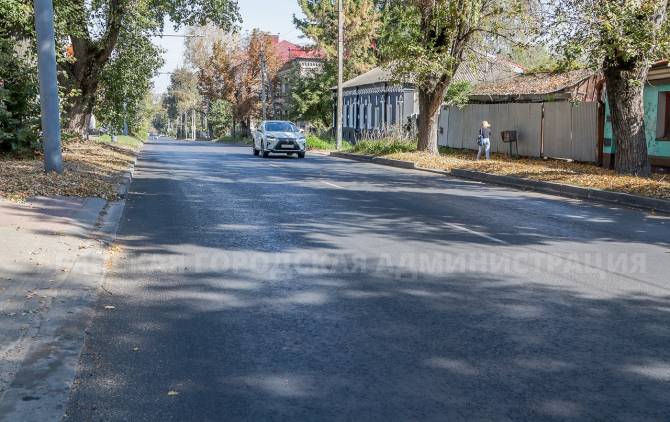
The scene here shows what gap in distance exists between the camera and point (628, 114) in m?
17.6

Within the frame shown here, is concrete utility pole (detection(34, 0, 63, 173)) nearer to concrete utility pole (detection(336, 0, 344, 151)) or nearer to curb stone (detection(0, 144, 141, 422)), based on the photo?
curb stone (detection(0, 144, 141, 422))

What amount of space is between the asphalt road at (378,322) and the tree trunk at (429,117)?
670 inches

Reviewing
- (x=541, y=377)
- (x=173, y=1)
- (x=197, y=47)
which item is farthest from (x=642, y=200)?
(x=197, y=47)

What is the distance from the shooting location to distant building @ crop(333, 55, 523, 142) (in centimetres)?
4019

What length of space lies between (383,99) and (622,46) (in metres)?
31.1

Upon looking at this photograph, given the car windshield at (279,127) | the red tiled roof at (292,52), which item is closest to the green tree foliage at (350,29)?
the red tiled roof at (292,52)

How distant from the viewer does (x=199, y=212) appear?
1180 centimetres

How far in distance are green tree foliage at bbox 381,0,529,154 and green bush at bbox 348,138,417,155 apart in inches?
129

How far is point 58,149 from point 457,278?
33.4 ft

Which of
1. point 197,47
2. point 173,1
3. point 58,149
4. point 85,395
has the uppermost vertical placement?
point 197,47

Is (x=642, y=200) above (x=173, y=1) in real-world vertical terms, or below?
below

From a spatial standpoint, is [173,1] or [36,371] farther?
[173,1]

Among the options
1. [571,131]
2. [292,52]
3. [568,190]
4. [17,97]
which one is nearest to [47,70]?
[17,97]

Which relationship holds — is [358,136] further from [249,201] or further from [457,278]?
[457,278]
